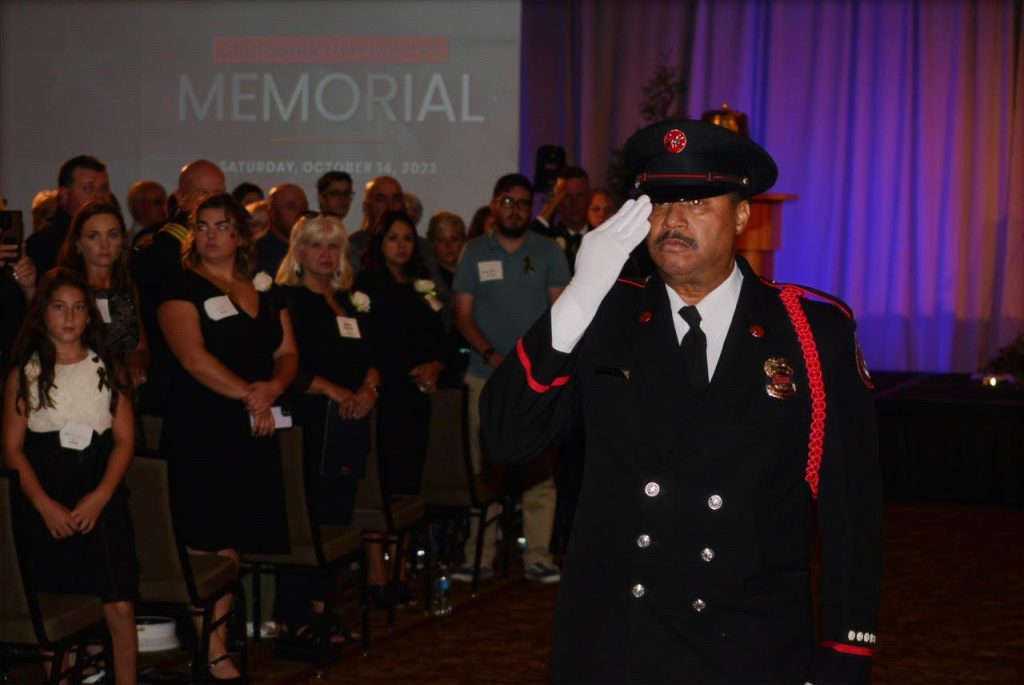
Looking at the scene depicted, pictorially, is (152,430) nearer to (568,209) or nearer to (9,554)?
(9,554)

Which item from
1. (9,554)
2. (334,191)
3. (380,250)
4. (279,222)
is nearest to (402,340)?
(380,250)

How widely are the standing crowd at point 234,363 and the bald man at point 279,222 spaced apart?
0.02m

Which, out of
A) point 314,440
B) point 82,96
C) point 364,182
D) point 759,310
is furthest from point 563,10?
point 759,310

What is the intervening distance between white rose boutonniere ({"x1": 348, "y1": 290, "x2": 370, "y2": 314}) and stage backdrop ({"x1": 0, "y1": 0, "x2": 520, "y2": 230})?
387cm

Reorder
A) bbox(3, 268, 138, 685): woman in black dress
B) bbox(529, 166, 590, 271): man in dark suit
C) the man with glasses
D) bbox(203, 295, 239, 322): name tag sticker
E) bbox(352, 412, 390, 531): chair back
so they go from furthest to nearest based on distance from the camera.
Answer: bbox(529, 166, 590, 271): man in dark suit
the man with glasses
bbox(352, 412, 390, 531): chair back
bbox(203, 295, 239, 322): name tag sticker
bbox(3, 268, 138, 685): woman in black dress

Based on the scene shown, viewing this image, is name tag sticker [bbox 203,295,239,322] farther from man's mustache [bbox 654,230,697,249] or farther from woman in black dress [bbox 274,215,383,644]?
man's mustache [bbox 654,230,697,249]

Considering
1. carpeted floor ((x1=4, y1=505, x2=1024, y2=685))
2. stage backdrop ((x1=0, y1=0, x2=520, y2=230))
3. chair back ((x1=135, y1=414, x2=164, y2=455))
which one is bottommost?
carpeted floor ((x1=4, y1=505, x2=1024, y2=685))

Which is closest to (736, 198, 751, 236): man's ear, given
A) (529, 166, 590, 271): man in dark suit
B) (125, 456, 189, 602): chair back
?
(125, 456, 189, 602): chair back

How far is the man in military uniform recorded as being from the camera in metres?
2.32

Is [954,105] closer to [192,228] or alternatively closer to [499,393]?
[192,228]

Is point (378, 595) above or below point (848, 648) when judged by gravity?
below

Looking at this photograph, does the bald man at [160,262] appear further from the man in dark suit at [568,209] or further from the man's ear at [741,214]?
the man's ear at [741,214]

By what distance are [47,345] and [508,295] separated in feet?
10.2

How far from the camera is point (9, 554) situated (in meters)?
4.06
